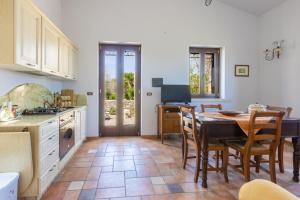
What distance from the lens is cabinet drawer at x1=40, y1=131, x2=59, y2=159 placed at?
6.81 ft

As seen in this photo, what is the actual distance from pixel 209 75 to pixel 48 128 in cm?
419

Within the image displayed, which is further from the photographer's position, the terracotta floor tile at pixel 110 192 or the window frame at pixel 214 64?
the window frame at pixel 214 64

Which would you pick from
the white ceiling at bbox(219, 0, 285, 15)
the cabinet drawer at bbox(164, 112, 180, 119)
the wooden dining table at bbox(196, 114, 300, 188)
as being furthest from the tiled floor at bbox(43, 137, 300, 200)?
the white ceiling at bbox(219, 0, 285, 15)

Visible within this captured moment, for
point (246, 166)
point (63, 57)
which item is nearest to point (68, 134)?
point (63, 57)

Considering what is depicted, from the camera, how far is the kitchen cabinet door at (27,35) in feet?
6.78

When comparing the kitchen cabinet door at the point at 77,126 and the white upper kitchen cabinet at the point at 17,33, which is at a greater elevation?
the white upper kitchen cabinet at the point at 17,33

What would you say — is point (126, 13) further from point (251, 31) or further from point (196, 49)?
point (251, 31)

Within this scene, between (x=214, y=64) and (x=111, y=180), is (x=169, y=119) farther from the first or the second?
(x=111, y=180)

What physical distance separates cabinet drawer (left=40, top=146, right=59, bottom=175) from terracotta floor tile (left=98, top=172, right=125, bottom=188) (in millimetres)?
596

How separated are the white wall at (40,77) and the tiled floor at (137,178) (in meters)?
1.32

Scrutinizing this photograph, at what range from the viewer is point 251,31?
530cm

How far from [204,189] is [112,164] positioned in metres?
1.40

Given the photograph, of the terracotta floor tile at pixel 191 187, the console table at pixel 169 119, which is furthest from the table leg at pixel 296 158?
the console table at pixel 169 119

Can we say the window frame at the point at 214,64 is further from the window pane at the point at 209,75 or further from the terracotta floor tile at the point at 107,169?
the terracotta floor tile at the point at 107,169
